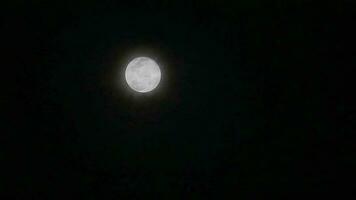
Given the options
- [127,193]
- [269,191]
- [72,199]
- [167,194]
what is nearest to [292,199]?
[269,191]

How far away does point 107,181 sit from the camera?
20.7ft

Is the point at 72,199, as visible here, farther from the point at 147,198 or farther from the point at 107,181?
the point at 147,198

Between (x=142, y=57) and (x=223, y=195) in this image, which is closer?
(x=142, y=57)

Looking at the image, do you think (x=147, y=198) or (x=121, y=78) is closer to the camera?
(x=121, y=78)

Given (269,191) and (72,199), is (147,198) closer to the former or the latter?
(72,199)

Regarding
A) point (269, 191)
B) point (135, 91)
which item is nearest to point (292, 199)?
point (269, 191)

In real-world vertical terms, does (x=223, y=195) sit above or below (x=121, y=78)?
below

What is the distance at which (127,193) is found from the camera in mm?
6422

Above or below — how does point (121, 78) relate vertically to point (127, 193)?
above

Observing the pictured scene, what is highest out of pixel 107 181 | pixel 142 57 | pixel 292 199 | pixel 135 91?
pixel 142 57

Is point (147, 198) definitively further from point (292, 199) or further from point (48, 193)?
point (292, 199)

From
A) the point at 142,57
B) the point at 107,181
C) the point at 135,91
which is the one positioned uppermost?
the point at 142,57

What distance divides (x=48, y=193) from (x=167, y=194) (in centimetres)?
185

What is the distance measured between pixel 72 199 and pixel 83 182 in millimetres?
321
